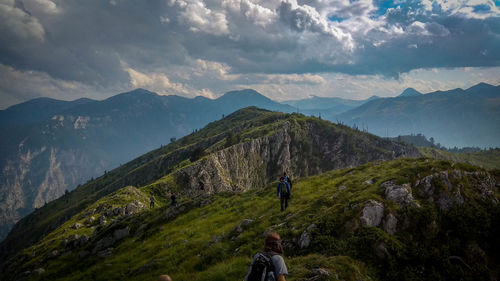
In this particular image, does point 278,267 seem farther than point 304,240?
No

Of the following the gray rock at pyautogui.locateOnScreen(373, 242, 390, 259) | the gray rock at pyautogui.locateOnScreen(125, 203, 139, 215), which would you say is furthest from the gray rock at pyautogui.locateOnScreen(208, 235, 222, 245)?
the gray rock at pyautogui.locateOnScreen(125, 203, 139, 215)

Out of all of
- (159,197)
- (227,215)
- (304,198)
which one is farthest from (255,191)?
(159,197)

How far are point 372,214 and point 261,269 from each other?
34.7 feet

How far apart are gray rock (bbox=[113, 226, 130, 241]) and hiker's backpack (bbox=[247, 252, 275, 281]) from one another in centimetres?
3004

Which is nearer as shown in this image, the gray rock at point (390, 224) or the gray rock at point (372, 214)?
the gray rock at point (390, 224)

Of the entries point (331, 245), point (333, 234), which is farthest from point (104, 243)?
point (331, 245)

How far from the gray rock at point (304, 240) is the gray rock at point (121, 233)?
25.1 meters

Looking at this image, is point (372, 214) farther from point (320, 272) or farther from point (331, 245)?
point (320, 272)

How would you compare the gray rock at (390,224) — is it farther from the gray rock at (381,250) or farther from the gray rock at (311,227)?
the gray rock at (311,227)

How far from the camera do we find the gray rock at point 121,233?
31578 mm

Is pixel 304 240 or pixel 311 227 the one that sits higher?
pixel 311 227

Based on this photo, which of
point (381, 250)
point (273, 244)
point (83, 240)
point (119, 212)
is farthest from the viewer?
point (119, 212)

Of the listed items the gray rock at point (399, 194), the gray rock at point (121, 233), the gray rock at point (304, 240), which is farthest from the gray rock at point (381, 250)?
the gray rock at point (121, 233)

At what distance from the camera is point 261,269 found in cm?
705
